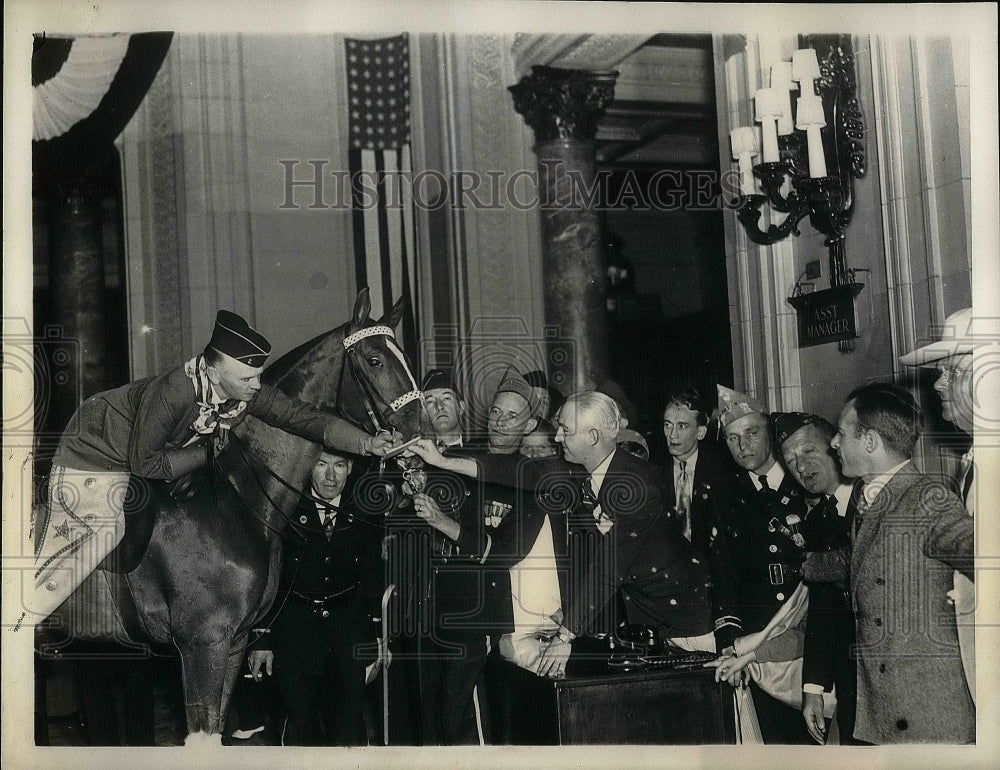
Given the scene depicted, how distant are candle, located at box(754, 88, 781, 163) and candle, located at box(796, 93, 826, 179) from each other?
109 millimetres

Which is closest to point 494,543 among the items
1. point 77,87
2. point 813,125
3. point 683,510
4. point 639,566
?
point 639,566

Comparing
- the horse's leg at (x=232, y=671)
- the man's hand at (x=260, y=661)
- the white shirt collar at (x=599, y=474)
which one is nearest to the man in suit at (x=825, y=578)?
the white shirt collar at (x=599, y=474)

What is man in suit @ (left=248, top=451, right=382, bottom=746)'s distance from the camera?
4.69 m

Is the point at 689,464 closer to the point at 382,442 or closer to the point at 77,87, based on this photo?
the point at 382,442

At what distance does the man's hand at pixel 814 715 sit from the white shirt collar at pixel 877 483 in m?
0.96

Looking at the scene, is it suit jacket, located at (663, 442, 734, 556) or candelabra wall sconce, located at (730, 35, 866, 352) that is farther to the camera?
suit jacket, located at (663, 442, 734, 556)

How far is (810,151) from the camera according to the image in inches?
180

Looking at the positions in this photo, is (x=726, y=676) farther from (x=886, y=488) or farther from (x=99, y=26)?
(x=99, y=26)

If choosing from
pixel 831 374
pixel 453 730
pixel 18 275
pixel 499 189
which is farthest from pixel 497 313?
pixel 18 275

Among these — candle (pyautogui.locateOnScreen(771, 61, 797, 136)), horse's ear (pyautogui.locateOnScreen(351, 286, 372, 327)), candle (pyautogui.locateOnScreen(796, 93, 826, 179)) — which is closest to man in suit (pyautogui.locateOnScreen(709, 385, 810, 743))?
candle (pyautogui.locateOnScreen(796, 93, 826, 179))

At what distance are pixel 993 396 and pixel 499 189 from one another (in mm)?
2563

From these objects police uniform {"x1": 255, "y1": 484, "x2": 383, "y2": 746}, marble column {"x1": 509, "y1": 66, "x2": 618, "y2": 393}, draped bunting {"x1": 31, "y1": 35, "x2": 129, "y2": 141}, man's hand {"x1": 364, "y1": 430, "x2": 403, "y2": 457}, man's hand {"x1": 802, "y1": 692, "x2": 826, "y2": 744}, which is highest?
draped bunting {"x1": 31, "y1": 35, "x2": 129, "y2": 141}

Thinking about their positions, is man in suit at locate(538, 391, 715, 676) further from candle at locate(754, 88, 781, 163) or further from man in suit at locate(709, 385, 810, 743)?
candle at locate(754, 88, 781, 163)

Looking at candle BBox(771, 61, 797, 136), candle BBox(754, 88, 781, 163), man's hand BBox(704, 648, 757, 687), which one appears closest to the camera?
candle BBox(754, 88, 781, 163)
